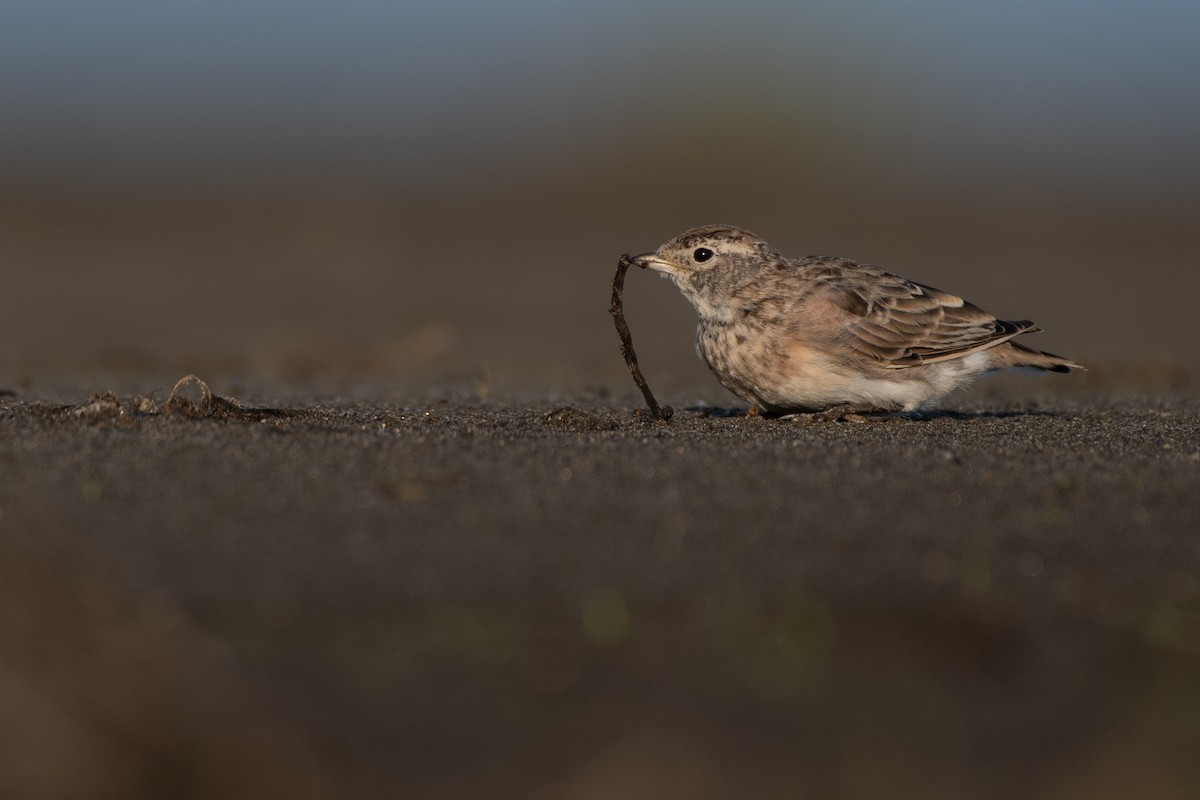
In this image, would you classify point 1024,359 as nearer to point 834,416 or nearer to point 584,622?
point 834,416

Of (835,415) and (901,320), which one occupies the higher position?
(901,320)

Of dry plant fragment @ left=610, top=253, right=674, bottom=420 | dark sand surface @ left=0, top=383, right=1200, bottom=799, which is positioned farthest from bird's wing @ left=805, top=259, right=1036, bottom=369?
dark sand surface @ left=0, top=383, right=1200, bottom=799

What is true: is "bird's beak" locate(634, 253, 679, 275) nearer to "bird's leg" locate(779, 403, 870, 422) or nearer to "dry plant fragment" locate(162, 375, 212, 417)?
"bird's leg" locate(779, 403, 870, 422)

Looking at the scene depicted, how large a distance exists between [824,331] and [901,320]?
0.43 metres

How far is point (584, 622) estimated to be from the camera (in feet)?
11.5

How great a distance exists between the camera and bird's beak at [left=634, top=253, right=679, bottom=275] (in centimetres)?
711

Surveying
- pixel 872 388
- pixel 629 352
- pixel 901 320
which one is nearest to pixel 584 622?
pixel 629 352

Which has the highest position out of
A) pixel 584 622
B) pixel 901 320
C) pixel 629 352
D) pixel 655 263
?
pixel 655 263

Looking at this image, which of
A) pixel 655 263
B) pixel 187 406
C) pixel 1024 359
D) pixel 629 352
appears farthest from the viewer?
pixel 655 263

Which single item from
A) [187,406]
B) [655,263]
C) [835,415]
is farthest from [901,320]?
[187,406]

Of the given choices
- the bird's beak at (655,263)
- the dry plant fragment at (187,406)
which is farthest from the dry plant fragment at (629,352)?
the dry plant fragment at (187,406)

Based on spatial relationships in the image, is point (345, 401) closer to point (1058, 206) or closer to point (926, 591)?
point (926, 591)

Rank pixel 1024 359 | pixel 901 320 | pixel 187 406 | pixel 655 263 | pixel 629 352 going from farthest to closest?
pixel 655 263, pixel 1024 359, pixel 901 320, pixel 629 352, pixel 187 406

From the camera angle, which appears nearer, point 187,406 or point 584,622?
point 584,622
